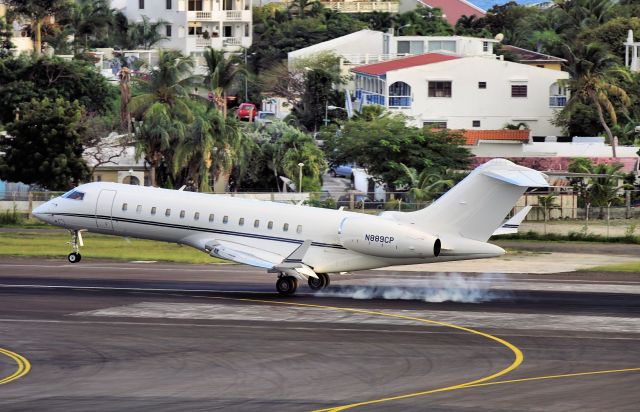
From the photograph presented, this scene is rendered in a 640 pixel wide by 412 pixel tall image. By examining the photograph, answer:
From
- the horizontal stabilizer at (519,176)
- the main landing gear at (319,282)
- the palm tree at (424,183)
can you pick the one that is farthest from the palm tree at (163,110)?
the horizontal stabilizer at (519,176)

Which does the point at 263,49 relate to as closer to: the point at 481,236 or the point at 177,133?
the point at 177,133

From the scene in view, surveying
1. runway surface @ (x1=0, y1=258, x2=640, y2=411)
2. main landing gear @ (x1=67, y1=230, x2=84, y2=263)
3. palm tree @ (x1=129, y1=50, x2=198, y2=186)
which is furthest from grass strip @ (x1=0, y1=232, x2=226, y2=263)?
palm tree @ (x1=129, y1=50, x2=198, y2=186)

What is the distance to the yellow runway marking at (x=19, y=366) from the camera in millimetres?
31438

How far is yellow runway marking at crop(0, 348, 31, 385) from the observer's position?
3144cm

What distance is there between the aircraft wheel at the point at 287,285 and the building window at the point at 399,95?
2645 inches

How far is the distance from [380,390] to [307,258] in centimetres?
1533

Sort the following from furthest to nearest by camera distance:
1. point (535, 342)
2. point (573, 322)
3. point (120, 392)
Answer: point (573, 322), point (535, 342), point (120, 392)

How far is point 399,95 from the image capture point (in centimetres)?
11244

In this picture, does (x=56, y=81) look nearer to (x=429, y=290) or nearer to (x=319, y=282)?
(x=429, y=290)

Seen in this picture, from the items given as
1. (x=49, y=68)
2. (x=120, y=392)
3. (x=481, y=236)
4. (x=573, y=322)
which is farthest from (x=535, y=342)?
(x=49, y=68)

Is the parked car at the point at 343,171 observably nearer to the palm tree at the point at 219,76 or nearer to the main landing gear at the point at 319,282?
the palm tree at the point at 219,76

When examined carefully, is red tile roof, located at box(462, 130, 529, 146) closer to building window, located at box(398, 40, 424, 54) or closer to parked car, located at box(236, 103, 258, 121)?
parked car, located at box(236, 103, 258, 121)

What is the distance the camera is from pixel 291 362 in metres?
33.6

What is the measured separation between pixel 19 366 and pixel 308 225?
47.9 ft
